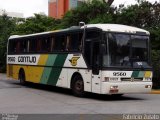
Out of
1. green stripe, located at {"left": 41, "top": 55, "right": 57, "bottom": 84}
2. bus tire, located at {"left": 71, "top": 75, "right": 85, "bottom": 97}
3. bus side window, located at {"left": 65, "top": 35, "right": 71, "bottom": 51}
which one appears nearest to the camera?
bus tire, located at {"left": 71, "top": 75, "right": 85, "bottom": 97}

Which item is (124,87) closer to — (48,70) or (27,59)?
(48,70)

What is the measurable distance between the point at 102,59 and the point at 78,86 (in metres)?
2.44

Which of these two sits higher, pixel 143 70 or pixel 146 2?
pixel 146 2

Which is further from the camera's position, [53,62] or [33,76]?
[33,76]

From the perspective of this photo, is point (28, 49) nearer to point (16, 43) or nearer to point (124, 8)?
point (16, 43)

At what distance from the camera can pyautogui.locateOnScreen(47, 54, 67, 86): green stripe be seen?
20.8m

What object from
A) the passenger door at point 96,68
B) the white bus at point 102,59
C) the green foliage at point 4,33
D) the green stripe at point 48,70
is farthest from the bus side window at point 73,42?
the green foliage at point 4,33

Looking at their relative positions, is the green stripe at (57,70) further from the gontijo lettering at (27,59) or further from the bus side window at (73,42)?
the gontijo lettering at (27,59)

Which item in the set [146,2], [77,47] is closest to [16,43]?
[77,47]

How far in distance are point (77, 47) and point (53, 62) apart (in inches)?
105

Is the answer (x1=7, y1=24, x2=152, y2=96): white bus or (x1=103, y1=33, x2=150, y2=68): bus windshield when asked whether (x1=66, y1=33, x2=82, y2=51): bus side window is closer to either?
(x1=7, y1=24, x2=152, y2=96): white bus

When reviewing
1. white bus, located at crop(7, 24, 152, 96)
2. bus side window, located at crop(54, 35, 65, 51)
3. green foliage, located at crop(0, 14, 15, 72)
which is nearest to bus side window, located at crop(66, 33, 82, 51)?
white bus, located at crop(7, 24, 152, 96)

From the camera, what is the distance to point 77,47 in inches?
768

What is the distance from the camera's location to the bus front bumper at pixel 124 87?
57.1ft
